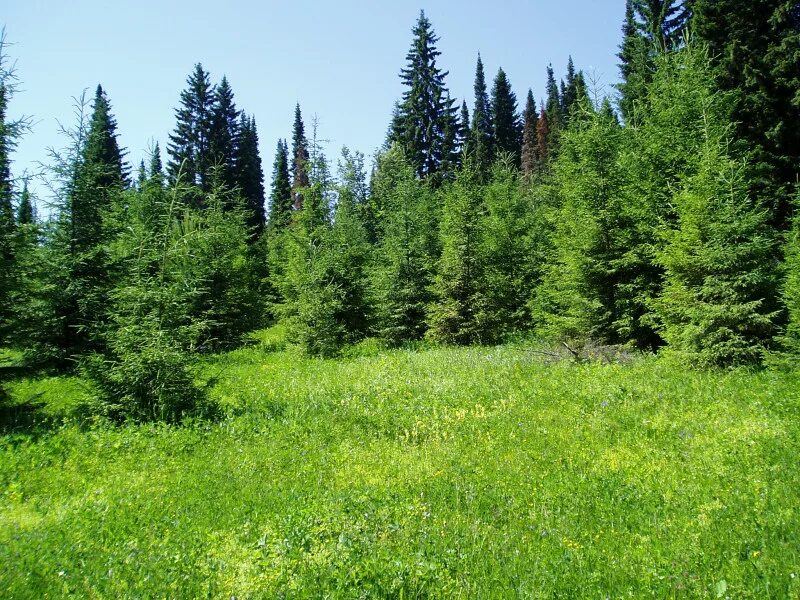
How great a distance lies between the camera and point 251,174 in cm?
6038

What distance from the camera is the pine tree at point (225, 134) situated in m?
46.6

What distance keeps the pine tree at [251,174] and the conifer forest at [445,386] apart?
3228 cm

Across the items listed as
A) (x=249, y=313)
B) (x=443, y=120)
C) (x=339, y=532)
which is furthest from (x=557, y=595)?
(x=443, y=120)

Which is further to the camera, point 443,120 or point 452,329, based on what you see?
point 443,120

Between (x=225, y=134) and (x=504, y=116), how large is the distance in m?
44.1

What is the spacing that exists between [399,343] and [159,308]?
12876mm

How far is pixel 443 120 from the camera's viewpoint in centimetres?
5009

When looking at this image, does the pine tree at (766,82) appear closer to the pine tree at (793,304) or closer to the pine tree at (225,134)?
the pine tree at (793,304)

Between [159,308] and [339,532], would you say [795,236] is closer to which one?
[339,532]

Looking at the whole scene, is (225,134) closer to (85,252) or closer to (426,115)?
(426,115)

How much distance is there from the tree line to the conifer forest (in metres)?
0.10

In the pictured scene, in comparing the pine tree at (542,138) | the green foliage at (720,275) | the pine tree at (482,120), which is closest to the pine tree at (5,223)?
the green foliage at (720,275)

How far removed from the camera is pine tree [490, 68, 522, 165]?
72325 millimetres

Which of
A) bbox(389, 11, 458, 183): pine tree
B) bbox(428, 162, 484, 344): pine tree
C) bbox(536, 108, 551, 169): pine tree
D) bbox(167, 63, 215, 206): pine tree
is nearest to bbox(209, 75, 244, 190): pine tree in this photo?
bbox(167, 63, 215, 206): pine tree
